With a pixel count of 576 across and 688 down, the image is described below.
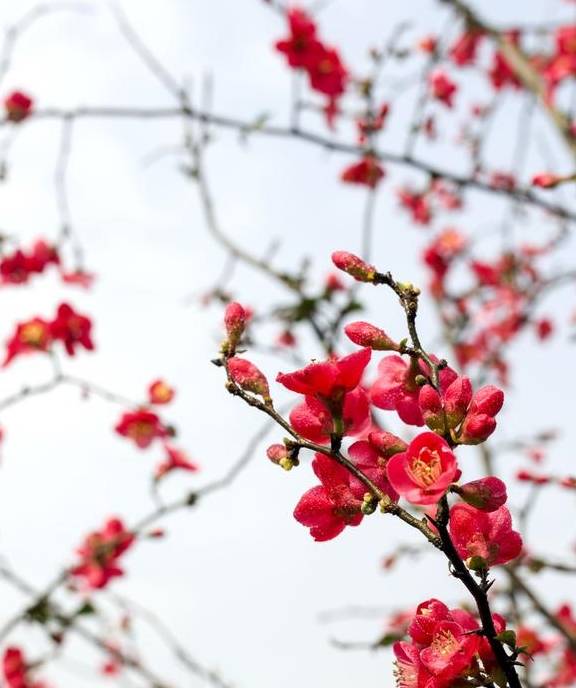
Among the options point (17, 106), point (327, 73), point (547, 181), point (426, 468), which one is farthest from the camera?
point (327, 73)

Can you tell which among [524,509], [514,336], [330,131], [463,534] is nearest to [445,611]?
[463,534]

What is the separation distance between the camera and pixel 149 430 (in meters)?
3.29

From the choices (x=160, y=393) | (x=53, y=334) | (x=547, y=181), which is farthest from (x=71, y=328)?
(x=547, y=181)

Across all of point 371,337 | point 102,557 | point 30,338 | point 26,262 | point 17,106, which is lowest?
point 371,337

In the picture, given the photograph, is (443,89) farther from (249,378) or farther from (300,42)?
(249,378)

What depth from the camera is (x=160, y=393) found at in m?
3.08

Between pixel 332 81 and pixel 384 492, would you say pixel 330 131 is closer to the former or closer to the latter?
pixel 332 81

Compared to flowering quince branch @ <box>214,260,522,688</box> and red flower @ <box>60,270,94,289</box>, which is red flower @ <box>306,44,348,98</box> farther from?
flowering quince branch @ <box>214,260,522,688</box>

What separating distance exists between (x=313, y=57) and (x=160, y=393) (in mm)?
1659

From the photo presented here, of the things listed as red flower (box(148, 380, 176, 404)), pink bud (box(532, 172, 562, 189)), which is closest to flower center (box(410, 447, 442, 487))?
pink bud (box(532, 172, 562, 189))

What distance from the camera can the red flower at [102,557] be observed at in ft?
10.7

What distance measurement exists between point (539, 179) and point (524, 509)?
6.10 feet

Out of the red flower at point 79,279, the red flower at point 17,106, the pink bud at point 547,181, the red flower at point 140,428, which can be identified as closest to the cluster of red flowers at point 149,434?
the red flower at point 140,428

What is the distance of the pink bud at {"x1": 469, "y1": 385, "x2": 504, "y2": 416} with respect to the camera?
34.6 inches
